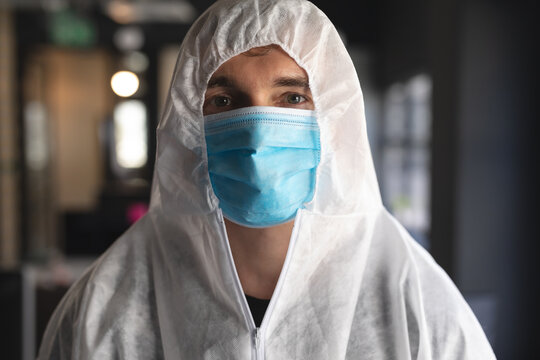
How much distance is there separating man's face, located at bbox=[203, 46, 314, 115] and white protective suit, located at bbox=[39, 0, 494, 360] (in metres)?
0.02

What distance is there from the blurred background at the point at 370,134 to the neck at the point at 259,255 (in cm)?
88

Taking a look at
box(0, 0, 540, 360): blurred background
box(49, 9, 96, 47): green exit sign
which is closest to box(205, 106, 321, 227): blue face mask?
box(0, 0, 540, 360): blurred background

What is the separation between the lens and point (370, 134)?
659cm

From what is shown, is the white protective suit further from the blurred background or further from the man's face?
the blurred background

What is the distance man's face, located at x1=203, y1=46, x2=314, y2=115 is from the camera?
977mm

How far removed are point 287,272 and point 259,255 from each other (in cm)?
8

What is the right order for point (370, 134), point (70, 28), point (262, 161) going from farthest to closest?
point (370, 134) < point (70, 28) < point (262, 161)

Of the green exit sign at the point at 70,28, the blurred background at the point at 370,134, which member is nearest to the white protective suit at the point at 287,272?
the blurred background at the point at 370,134

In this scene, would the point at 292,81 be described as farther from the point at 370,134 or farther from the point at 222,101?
the point at 370,134

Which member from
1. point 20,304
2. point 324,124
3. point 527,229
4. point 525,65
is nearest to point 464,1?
point 525,65

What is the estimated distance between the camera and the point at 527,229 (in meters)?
2.60

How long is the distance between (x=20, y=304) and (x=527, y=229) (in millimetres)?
2095

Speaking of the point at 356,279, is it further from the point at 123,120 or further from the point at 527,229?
the point at 123,120

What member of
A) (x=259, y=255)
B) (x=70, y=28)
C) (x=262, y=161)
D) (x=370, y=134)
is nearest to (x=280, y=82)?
(x=262, y=161)
